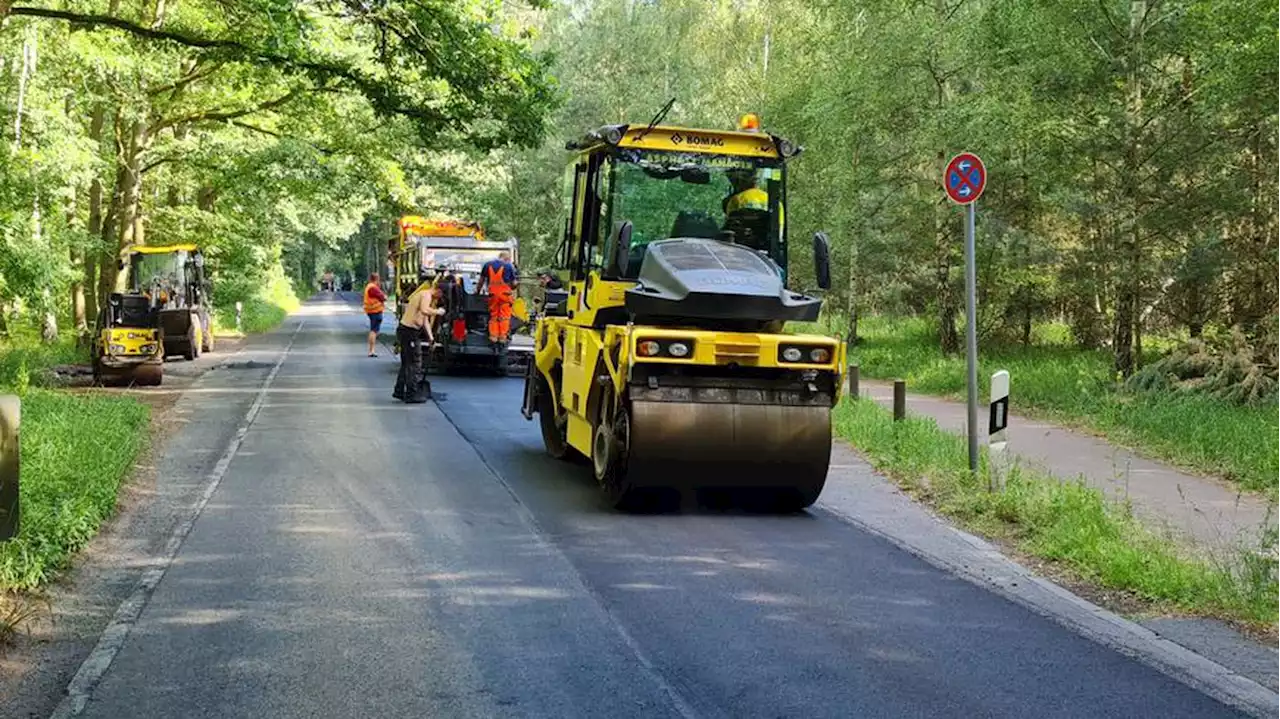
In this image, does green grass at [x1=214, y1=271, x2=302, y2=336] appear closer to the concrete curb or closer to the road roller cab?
the road roller cab

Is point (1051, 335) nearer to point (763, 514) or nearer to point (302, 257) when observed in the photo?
point (763, 514)

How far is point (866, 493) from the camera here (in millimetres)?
10492

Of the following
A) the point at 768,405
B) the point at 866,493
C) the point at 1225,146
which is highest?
the point at 1225,146

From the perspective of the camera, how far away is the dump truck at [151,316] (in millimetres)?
19344

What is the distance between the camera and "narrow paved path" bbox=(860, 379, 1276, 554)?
349 inches

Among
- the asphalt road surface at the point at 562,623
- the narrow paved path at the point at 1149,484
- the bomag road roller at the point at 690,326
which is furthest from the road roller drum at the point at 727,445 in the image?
the narrow paved path at the point at 1149,484

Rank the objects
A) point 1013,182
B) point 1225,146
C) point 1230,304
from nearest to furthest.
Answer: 1. point 1225,146
2. point 1230,304
3. point 1013,182

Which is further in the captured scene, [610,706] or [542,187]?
Answer: [542,187]

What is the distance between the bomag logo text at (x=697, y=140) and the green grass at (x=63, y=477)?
220 inches

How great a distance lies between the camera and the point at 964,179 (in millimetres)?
10062

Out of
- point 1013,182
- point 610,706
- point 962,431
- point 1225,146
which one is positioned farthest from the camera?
point 1013,182

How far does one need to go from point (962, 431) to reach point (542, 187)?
28.3 metres

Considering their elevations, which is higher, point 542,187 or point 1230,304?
point 542,187

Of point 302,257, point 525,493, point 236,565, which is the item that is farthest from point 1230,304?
point 302,257
